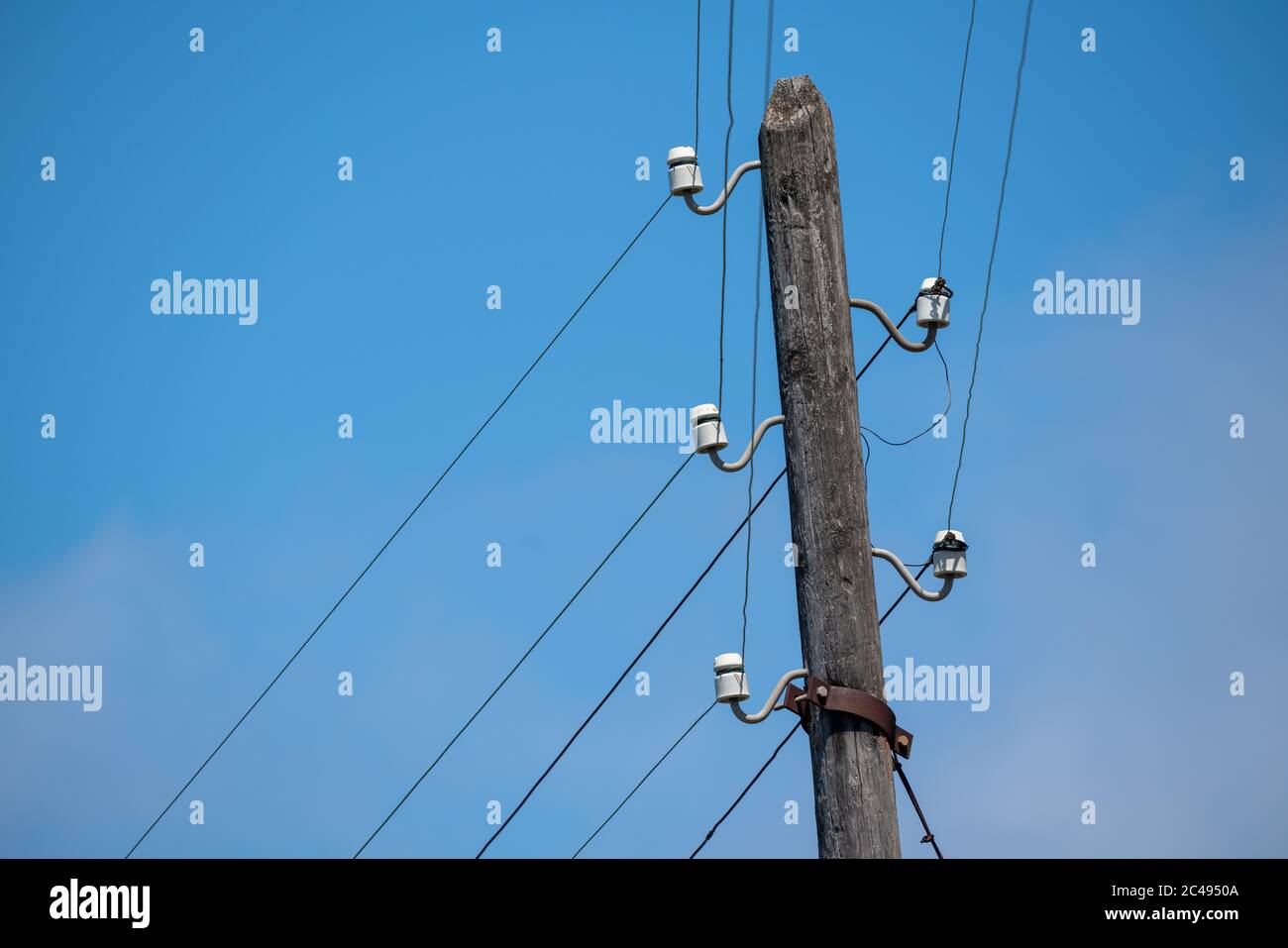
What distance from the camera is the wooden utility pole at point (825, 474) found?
313 inches

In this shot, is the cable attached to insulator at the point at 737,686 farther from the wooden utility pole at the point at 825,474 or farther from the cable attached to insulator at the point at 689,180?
the cable attached to insulator at the point at 689,180

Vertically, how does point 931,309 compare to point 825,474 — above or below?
above

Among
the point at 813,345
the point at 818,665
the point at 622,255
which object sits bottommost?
the point at 818,665

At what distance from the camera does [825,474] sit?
26.6 ft

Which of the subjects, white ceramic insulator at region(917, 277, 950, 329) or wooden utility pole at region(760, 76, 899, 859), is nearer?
wooden utility pole at region(760, 76, 899, 859)

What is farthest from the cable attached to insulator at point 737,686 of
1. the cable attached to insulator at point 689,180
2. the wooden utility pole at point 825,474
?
the cable attached to insulator at point 689,180

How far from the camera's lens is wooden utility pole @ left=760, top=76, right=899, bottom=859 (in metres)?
7.95

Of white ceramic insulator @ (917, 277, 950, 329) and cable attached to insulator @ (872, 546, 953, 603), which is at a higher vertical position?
white ceramic insulator @ (917, 277, 950, 329)

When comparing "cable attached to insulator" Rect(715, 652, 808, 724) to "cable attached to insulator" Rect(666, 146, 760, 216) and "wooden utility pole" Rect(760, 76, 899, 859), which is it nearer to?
"wooden utility pole" Rect(760, 76, 899, 859)

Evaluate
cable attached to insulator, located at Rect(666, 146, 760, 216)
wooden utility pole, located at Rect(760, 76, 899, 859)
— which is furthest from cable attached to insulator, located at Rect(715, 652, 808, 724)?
cable attached to insulator, located at Rect(666, 146, 760, 216)
